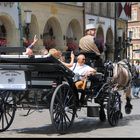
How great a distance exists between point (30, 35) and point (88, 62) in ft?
67.0

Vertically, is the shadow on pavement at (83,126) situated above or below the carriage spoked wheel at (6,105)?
below

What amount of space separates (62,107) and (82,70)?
120cm

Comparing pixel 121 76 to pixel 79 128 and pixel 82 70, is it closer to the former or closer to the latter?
pixel 82 70

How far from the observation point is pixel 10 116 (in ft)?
33.2

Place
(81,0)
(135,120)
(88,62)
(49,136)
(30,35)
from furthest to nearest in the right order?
(81,0), (30,35), (135,120), (88,62), (49,136)

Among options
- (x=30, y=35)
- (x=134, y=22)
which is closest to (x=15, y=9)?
(x=30, y=35)

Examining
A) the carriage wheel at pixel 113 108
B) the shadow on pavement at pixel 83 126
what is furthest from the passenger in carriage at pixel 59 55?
the shadow on pavement at pixel 83 126

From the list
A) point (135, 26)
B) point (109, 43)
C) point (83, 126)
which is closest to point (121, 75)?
point (83, 126)

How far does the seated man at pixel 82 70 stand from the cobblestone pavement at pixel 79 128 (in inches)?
29.0

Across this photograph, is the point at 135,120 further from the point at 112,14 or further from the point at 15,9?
the point at 112,14

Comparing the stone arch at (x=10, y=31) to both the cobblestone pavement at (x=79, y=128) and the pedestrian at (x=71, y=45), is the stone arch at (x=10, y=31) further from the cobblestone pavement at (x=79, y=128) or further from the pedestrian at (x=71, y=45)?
the cobblestone pavement at (x=79, y=128)

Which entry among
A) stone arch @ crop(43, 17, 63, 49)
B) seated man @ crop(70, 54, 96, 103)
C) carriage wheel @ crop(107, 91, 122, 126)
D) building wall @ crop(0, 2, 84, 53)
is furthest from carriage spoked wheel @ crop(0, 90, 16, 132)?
stone arch @ crop(43, 17, 63, 49)

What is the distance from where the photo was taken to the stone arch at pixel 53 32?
33281 millimetres

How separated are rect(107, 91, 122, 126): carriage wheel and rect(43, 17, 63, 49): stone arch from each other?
869 inches
